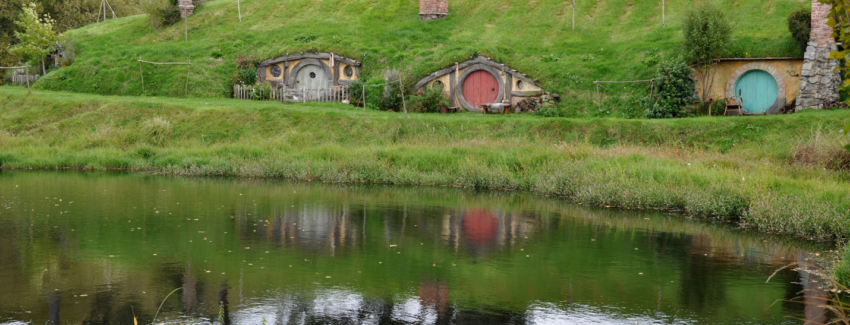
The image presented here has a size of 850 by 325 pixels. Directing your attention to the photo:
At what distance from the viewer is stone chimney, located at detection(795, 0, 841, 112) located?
30.3m

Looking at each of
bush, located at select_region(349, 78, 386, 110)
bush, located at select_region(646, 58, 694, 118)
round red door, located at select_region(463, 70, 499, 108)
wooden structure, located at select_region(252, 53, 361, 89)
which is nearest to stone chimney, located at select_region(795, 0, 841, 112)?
bush, located at select_region(646, 58, 694, 118)

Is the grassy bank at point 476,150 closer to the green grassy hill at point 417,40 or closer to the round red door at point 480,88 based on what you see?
the round red door at point 480,88

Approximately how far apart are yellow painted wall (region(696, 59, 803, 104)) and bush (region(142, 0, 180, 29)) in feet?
111

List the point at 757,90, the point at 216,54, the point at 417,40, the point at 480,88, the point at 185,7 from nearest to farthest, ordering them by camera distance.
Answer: the point at 757,90
the point at 480,88
the point at 417,40
the point at 216,54
the point at 185,7

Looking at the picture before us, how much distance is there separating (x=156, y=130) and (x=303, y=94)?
9.18 m

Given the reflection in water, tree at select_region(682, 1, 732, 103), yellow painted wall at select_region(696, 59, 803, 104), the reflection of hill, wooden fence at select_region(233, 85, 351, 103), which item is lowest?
the reflection in water

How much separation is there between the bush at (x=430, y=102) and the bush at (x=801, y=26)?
606 inches

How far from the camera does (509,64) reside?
37.0m

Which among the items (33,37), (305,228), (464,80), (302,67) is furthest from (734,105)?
(33,37)

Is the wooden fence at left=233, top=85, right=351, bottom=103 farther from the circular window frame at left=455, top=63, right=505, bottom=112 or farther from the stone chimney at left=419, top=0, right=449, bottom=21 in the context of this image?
the stone chimney at left=419, top=0, right=449, bottom=21

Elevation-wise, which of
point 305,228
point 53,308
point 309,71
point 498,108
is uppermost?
point 309,71

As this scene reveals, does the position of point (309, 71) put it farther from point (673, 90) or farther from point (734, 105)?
point (734, 105)

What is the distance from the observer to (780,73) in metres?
31.7

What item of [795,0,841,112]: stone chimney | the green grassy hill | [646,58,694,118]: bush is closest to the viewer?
[795,0,841,112]: stone chimney
